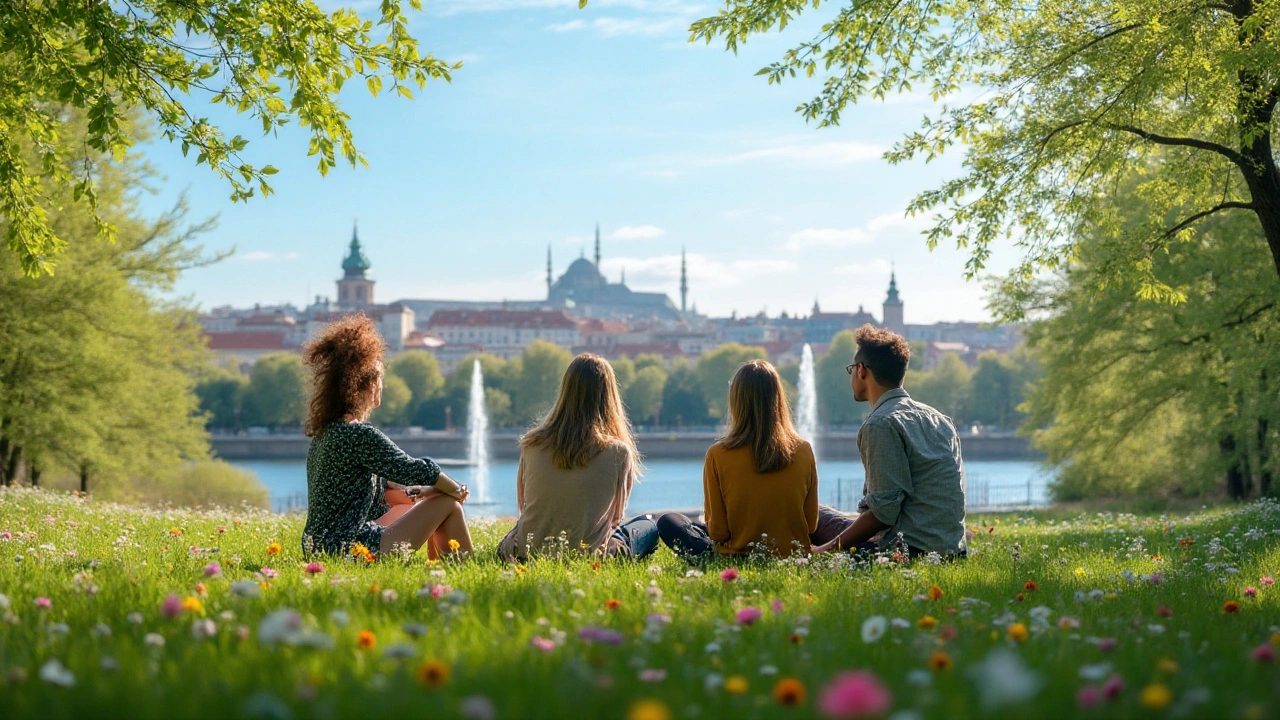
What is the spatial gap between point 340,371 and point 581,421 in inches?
48.6

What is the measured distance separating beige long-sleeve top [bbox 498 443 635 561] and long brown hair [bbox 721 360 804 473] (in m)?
0.61

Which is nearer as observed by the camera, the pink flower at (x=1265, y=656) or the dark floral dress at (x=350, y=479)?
the pink flower at (x=1265, y=656)

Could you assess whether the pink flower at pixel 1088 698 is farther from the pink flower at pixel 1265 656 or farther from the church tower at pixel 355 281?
the church tower at pixel 355 281

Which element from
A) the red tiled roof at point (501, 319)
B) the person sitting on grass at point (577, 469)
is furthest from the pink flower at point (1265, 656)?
the red tiled roof at point (501, 319)

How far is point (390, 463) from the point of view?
537 cm

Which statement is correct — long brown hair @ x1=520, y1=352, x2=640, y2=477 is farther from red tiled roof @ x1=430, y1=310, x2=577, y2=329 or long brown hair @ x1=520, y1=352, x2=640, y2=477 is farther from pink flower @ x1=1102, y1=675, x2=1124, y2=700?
red tiled roof @ x1=430, y1=310, x2=577, y2=329

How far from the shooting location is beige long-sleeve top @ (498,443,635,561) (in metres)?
5.70

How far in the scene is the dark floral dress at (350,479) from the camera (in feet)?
17.6

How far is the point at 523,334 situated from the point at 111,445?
157m

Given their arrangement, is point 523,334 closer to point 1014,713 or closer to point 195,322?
point 195,322

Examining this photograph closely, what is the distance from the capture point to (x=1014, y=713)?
6.30 ft

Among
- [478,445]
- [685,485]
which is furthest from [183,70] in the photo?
[478,445]

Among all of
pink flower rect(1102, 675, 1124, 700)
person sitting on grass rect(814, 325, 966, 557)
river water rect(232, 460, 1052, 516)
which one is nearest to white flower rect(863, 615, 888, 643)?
pink flower rect(1102, 675, 1124, 700)

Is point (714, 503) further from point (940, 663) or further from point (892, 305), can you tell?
point (892, 305)
